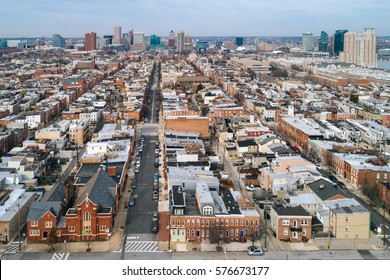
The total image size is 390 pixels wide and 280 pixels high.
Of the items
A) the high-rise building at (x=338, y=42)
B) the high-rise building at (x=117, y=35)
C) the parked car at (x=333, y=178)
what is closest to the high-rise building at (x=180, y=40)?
the high-rise building at (x=117, y=35)

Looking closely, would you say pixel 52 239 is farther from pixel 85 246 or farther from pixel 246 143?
pixel 246 143

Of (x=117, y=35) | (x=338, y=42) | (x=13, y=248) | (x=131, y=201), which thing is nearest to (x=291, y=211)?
(x=131, y=201)

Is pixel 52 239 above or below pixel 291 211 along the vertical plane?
below

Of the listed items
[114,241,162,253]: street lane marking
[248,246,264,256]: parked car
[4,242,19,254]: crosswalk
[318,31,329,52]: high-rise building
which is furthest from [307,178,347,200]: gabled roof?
[318,31,329,52]: high-rise building

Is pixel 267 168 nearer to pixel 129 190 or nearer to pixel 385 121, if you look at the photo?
pixel 129 190

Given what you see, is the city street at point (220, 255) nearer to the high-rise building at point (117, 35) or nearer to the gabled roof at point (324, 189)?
the gabled roof at point (324, 189)

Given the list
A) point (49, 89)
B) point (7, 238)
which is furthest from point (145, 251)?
point (49, 89)

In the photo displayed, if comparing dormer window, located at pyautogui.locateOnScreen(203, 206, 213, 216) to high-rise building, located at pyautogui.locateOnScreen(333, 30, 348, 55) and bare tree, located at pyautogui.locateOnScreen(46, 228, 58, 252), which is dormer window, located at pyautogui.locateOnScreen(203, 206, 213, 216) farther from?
high-rise building, located at pyautogui.locateOnScreen(333, 30, 348, 55)
